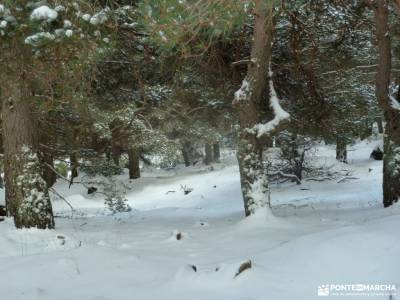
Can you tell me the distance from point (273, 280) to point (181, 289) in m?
0.79

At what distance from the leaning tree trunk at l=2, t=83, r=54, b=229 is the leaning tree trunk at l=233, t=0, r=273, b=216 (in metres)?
3.20

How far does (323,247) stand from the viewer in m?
4.18

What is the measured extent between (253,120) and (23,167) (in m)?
3.68

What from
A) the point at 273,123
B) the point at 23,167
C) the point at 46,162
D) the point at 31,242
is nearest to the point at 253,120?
the point at 273,123

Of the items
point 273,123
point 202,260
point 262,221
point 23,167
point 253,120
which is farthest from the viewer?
point 253,120

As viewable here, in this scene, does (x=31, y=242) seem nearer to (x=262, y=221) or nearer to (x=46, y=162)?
(x=46, y=162)

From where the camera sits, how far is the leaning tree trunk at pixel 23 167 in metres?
6.54

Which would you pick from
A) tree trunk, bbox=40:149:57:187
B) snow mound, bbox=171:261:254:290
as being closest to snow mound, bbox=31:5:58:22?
tree trunk, bbox=40:149:57:187

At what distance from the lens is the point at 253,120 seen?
7305 mm

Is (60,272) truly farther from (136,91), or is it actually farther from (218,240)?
(136,91)

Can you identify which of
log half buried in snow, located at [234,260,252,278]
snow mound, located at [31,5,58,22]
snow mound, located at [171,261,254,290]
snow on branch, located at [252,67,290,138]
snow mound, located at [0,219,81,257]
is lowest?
snow mound, located at [0,219,81,257]

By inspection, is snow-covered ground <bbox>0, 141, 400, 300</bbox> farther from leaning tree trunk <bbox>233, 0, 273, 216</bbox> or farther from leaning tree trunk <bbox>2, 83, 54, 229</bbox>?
leaning tree trunk <bbox>233, 0, 273, 216</bbox>

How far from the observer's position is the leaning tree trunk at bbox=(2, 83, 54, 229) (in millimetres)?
6539

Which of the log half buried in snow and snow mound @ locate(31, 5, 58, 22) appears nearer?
the log half buried in snow
